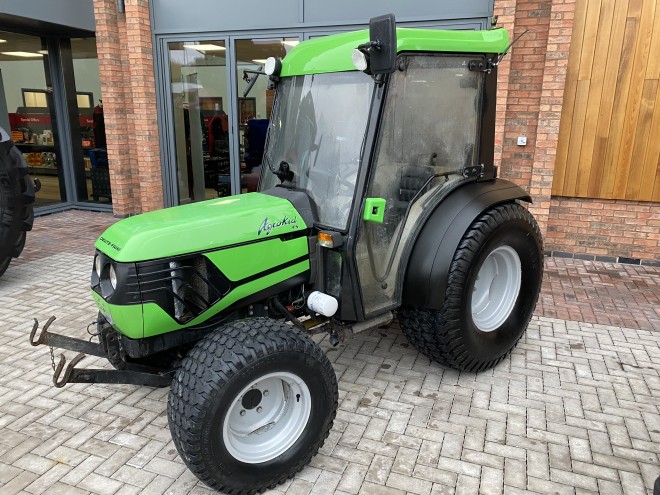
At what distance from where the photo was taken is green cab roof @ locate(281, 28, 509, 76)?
2.80 meters

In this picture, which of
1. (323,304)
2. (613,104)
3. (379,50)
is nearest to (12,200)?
(323,304)

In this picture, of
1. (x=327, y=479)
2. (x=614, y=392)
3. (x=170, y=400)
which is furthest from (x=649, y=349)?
(x=170, y=400)

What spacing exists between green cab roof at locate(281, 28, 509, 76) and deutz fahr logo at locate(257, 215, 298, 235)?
87 centimetres

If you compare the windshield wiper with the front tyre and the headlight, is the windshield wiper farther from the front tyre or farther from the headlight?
the headlight

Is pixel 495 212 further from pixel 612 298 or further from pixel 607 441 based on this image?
pixel 612 298

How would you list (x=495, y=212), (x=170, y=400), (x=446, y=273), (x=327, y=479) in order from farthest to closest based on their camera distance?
1. (x=495, y=212)
2. (x=446, y=273)
3. (x=327, y=479)
4. (x=170, y=400)

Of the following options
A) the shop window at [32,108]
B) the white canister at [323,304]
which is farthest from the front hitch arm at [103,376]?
the shop window at [32,108]

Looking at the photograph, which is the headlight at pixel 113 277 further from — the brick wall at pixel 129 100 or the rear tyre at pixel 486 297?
the brick wall at pixel 129 100

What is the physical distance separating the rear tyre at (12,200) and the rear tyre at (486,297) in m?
4.00

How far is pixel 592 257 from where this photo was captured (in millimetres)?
6172

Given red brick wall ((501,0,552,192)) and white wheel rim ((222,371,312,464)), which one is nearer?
white wheel rim ((222,371,312,464))

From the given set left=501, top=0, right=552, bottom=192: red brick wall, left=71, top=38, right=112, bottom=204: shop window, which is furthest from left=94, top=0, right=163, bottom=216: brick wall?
left=501, top=0, right=552, bottom=192: red brick wall

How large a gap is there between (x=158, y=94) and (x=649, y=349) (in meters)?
6.90

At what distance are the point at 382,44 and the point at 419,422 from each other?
6.76 ft
